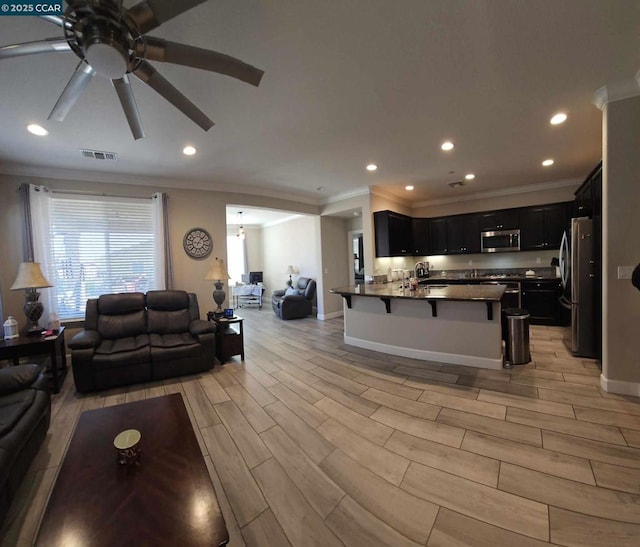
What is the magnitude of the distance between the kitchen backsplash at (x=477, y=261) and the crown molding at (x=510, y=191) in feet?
4.28

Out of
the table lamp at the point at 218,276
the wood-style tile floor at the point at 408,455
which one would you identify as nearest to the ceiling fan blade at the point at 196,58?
the wood-style tile floor at the point at 408,455

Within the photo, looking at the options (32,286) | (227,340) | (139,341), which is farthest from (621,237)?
(32,286)

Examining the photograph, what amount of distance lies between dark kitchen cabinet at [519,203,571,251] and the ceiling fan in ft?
20.5

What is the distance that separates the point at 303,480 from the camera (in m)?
1.78

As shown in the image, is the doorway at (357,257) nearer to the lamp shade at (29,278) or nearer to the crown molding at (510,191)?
the crown molding at (510,191)

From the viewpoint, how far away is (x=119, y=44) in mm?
1217

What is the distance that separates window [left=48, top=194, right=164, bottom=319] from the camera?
3.94 metres

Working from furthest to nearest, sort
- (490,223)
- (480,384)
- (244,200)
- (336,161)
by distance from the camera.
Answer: (490,223), (244,200), (336,161), (480,384)

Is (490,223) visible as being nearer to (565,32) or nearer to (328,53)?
(565,32)

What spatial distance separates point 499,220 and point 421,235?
163 cm

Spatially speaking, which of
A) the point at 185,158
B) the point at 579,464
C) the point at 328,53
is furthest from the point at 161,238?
the point at 579,464

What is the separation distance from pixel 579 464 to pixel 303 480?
6.05 ft

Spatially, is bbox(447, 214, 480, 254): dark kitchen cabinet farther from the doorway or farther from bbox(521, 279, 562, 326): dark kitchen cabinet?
the doorway

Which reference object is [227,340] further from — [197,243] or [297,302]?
[297,302]
